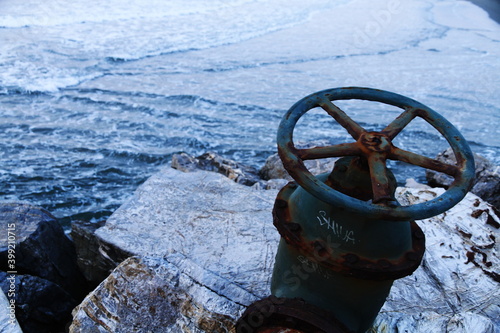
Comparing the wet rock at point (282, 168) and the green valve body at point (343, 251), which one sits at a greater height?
the green valve body at point (343, 251)

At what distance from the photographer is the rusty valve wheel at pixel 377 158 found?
1.42 metres

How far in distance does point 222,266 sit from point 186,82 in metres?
5.54

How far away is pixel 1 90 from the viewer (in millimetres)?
6695

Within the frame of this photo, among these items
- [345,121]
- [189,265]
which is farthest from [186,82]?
[345,121]

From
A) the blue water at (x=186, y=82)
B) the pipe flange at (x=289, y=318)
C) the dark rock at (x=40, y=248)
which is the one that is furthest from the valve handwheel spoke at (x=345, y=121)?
the blue water at (x=186, y=82)

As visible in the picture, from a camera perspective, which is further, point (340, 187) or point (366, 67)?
point (366, 67)

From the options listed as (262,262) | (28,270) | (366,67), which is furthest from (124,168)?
(366,67)

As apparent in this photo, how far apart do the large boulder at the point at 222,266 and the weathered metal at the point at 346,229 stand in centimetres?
52

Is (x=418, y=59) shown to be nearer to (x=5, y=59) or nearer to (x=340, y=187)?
(x=5, y=59)

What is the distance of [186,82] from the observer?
25.1ft

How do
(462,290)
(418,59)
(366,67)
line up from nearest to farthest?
(462,290)
(366,67)
(418,59)

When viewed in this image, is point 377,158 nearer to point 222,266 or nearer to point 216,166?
point 222,266

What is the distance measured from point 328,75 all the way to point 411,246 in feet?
22.6

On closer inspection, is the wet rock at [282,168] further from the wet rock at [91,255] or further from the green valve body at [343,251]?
the green valve body at [343,251]
